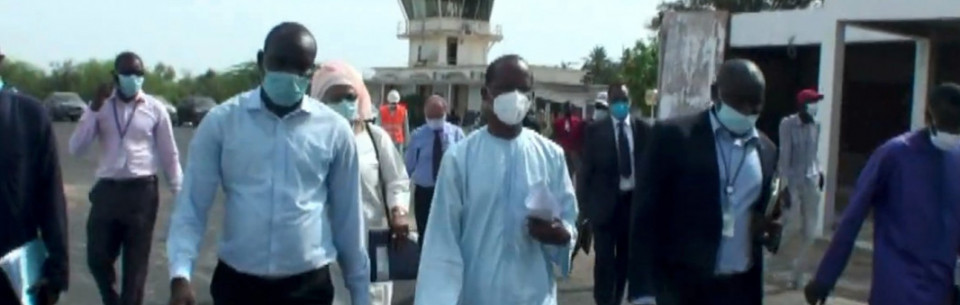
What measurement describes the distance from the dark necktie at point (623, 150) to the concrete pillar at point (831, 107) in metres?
7.87

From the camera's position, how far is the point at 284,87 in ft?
18.1

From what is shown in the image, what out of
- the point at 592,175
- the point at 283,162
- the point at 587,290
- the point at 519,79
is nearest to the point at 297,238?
the point at 283,162

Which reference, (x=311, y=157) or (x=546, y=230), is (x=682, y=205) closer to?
(x=546, y=230)

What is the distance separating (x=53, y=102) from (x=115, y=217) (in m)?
56.0

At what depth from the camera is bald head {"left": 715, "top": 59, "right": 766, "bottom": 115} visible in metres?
6.18

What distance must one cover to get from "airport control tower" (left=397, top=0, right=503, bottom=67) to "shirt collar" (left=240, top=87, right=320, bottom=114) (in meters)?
68.4

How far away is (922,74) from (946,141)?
1336 centimetres

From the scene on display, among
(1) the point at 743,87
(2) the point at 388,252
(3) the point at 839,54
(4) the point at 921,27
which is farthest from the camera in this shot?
(4) the point at 921,27

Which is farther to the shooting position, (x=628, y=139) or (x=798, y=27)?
(x=798, y=27)

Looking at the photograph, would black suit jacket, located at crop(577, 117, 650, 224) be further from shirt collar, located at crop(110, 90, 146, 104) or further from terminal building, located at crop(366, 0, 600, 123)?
terminal building, located at crop(366, 0, 600, 123)

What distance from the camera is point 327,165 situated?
5668mm

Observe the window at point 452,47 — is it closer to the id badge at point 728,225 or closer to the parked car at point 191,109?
the parked car at point 191,109

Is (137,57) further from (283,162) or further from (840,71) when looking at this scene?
(840,71)

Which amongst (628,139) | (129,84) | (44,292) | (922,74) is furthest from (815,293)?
(922,74)
